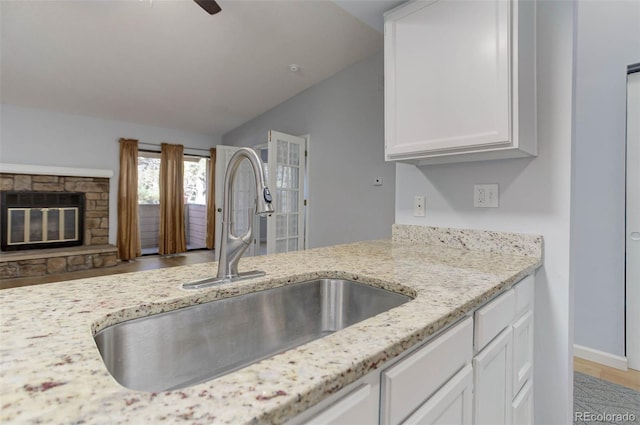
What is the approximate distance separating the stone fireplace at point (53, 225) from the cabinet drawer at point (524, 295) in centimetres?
A: 543

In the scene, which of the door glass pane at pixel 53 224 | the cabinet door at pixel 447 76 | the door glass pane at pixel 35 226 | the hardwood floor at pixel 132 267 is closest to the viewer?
the cabinet door at pixel 447 76

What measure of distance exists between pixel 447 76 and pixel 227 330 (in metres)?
1.38

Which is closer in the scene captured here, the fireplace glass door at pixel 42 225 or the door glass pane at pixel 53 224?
the fireplace glass door at pixel 42 225

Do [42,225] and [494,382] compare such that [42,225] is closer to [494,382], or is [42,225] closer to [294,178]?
[294,178]

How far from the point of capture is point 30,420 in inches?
14.1

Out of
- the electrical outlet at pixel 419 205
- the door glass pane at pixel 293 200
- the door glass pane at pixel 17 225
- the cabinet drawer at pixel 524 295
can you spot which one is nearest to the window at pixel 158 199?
the door glass pane at pixel 17 225

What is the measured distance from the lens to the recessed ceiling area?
2.97 m

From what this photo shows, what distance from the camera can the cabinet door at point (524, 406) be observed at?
4.03 feet

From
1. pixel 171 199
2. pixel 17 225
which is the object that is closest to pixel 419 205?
pixel 171 199

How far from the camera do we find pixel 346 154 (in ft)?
13.4

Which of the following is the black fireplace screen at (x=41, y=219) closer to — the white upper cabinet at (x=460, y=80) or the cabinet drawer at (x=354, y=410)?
the white upper cabinet at (x=460, y=80)

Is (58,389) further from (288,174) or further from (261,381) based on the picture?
(288,174)

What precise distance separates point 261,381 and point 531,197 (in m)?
1.52

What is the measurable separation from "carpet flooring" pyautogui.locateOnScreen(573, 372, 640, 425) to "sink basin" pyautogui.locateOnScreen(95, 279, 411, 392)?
156 centimetres
